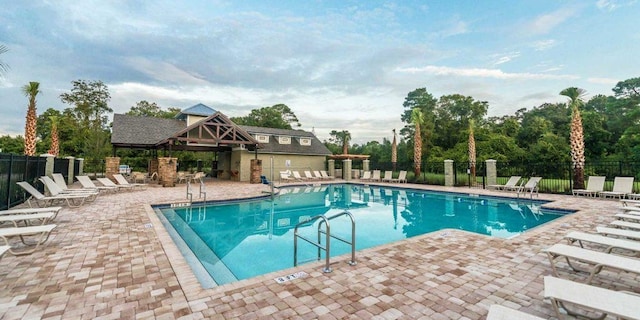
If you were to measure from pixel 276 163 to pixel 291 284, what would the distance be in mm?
20391

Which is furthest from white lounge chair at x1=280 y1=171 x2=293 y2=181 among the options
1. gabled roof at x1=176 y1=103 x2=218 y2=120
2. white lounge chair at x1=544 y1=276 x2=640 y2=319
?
white lounge chair at x1=544 y1=276 x2=640 y2=319

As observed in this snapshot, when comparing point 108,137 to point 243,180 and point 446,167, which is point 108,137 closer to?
point 243,180

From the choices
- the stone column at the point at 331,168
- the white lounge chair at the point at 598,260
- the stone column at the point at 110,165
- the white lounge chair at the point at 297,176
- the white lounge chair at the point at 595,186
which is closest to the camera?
the white lounge chair at the point at 598,260

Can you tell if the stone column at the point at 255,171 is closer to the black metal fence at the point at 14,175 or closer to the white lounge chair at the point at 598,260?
the black metal fence at the point at 14,175

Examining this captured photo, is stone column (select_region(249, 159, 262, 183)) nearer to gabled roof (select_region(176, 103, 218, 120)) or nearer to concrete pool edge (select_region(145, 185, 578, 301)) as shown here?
gabled roof (select_region(176, 103, 218, 120))

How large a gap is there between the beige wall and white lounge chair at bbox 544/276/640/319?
66.9 feet

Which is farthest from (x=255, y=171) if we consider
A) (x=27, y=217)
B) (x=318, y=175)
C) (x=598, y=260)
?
(x=598, y=260)

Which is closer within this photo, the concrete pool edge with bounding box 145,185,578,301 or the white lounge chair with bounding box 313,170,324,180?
the concrete pool edge with bounding box 145,185,578,301

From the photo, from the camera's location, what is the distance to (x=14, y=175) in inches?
340

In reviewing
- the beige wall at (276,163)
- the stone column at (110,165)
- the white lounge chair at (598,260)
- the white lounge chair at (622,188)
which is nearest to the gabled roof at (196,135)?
the beige wall at (276,163)

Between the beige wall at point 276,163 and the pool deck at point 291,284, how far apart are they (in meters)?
16.0

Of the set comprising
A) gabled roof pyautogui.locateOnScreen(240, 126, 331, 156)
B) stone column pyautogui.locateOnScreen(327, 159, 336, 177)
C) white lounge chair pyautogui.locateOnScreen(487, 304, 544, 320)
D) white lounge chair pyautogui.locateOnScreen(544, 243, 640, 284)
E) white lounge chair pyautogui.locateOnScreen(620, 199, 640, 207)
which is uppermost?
gabled roof pyautogui.locateOnScreen(240, 126, 331, 156)

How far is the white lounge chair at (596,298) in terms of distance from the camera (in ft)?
6.44

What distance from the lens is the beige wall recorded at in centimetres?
2127
